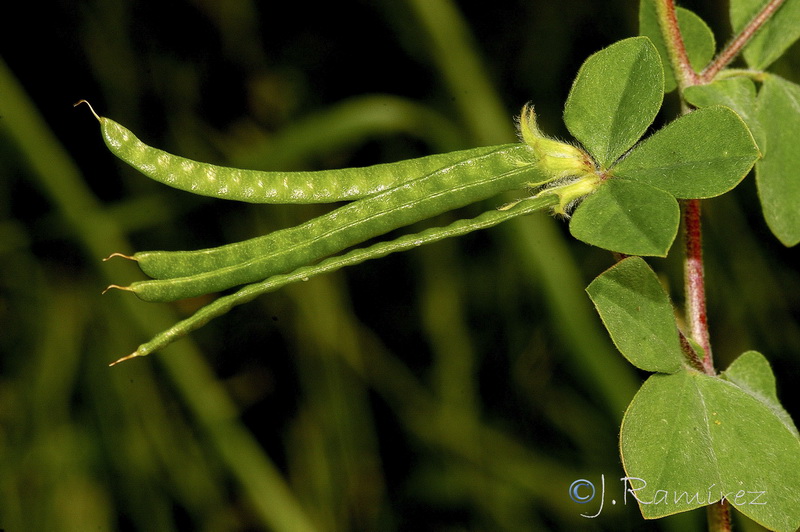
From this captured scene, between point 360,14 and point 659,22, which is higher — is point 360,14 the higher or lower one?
the higher one

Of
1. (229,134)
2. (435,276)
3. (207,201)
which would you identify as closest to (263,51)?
(229,134)

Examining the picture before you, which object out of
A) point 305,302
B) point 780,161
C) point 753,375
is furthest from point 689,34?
point 305,302

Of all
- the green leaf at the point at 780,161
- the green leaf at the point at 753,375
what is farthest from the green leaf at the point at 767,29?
the green leaf at the point at 753,375

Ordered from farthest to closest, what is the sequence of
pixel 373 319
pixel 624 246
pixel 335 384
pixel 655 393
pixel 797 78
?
pixel 373 319
pixel 335 384
pixel 797 78
pixel 655 393
pixel 624 246

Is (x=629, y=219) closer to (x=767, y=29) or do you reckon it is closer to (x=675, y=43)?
(x=675, y=43)

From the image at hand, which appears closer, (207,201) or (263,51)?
(207,201)

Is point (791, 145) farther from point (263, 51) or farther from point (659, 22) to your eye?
point (263, 51)
